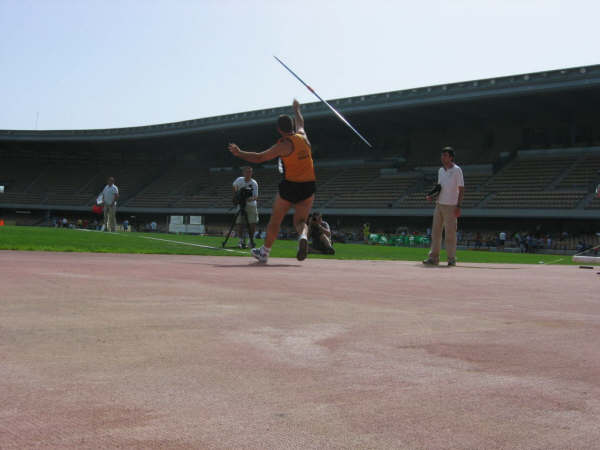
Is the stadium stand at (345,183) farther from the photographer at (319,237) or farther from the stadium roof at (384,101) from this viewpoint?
the photographer at (319,237)

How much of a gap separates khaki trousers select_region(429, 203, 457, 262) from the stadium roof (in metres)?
23.4

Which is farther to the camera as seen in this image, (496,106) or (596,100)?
(496,106)

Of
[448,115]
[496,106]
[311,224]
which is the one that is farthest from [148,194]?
[311,224]

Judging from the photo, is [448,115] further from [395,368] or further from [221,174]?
[395,368]

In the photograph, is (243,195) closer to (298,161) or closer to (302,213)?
(302,213)

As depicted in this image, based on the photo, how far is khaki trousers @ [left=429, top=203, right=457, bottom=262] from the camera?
10.2 meters

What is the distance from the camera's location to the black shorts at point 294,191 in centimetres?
872

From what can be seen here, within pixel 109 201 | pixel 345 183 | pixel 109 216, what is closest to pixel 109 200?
pixel 109 201

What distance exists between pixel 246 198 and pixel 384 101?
87.7 feet

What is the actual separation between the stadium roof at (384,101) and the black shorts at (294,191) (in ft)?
85.1

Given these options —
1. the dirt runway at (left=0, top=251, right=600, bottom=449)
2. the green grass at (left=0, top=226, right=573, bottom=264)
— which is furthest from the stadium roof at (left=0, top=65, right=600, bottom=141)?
the dirt runway at (left=0, top=251, right=600, bottom=449)

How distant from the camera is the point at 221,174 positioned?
52.5 metres

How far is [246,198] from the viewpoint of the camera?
42.4 ft

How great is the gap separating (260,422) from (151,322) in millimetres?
1559
